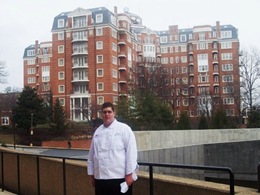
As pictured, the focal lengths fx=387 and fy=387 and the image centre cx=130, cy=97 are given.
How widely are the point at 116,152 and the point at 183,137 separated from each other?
28636 mm

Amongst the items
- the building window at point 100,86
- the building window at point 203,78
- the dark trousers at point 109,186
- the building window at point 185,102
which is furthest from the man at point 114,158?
the building window at point 203,78

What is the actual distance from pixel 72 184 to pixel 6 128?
5608 cm

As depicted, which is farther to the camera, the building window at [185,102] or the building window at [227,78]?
the building window at [185,102]

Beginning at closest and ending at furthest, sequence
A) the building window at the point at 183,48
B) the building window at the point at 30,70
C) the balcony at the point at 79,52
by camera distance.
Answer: the balcony at the point at 79,52 → the building window at the point at 183,48 → the building window at the point at 30,70

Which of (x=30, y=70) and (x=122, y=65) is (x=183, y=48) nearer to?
(x=122, y=65)

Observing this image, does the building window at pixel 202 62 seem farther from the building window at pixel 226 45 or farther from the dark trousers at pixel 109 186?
the dark trousers at pixel 109 186

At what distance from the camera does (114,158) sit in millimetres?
4379

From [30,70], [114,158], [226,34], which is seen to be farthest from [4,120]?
[114,158]

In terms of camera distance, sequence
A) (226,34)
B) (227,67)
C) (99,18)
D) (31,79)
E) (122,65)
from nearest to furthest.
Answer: (99,18) → (122,65) → (227,67) → (226,34) → (31,79)

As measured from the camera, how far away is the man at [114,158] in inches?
172

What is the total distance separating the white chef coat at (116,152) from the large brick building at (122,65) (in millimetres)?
61808

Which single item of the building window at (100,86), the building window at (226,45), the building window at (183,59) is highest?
the building window at (226,45)

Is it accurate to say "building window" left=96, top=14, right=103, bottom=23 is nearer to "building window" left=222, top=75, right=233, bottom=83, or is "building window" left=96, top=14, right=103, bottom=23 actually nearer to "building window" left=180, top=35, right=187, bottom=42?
"building window" left=222, top=75, right=233, bottom=83

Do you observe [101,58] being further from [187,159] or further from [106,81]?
[187,159]
